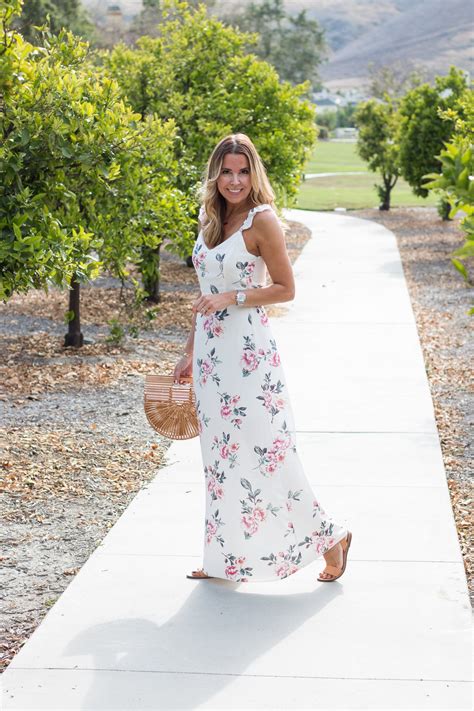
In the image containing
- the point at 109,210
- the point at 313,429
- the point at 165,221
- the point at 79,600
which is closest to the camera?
the point at 79,600

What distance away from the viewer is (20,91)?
6.78 metres

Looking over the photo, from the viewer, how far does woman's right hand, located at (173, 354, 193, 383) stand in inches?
190

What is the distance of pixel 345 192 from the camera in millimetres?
37312

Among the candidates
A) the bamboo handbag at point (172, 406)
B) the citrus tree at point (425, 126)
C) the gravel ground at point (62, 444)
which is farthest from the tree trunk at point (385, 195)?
the bamboo handbag at point (172, 406)

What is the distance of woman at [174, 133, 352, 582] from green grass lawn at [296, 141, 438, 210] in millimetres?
21543

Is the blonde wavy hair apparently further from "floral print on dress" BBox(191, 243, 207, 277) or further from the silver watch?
the silver watch

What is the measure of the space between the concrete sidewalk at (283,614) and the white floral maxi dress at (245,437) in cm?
23

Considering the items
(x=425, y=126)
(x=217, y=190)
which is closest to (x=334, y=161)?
(x=425, y=126)

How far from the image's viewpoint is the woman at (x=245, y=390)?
4.49 meters

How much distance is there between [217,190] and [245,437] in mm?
1108

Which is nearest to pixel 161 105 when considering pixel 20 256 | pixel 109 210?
pixel 109 210

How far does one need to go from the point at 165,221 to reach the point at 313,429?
309cm

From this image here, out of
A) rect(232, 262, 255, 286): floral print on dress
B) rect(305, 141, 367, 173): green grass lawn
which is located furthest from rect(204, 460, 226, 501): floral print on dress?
rect(305, 141, 367, 173): green grass lawn

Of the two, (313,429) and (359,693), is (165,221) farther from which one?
(359,693)
